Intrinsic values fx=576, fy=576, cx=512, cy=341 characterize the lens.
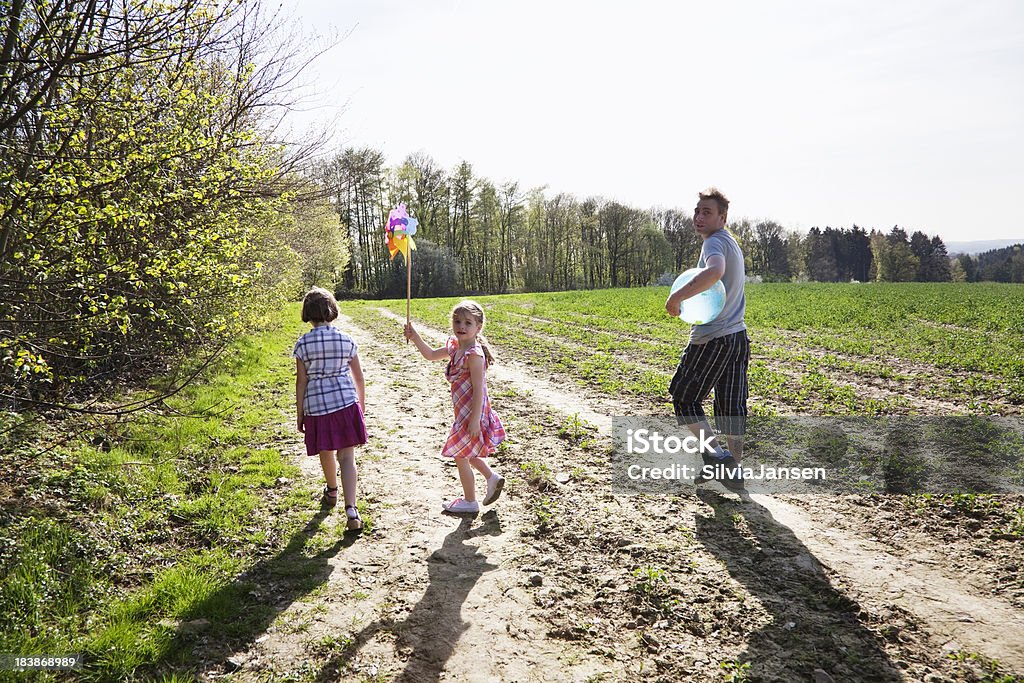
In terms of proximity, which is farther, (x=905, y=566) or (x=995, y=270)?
(x=995, y=270)

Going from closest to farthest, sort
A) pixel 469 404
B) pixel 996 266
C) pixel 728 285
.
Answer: pixel 469 404 < pixel 728 285 < pixel 996 266

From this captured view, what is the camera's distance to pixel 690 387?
4906mm

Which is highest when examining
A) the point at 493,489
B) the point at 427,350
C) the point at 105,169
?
the point at 105,169

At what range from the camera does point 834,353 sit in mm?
12266

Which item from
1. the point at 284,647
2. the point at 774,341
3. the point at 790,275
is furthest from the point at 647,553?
the point at 790,275

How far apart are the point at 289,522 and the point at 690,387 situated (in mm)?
3537

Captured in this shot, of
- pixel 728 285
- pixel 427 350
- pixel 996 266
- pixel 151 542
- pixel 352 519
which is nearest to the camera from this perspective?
pixel 151 542

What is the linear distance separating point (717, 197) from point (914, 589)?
310 centimetres

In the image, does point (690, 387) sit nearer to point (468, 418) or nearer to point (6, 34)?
point (468, 418)

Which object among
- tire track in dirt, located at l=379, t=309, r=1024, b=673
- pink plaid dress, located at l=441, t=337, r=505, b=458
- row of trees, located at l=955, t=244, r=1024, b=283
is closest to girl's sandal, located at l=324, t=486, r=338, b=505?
pink plaid dress, located at l=441, t=337, r=505, b=458

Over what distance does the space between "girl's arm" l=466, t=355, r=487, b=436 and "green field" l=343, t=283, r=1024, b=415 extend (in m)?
4.00

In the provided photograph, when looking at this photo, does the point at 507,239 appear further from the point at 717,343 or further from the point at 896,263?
the point at 896,263

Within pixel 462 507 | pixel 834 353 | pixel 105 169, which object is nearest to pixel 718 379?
pixel 462 507

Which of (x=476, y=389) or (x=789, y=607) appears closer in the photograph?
(x=789, y=607)
